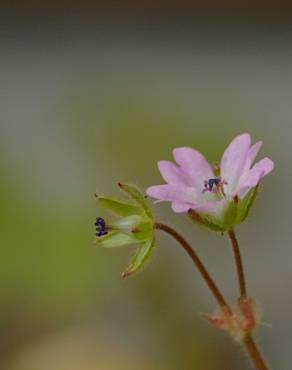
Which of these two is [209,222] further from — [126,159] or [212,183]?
[126,159]

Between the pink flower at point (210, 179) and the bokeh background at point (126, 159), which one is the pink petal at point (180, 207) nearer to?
the pink flower at point (210, 179)

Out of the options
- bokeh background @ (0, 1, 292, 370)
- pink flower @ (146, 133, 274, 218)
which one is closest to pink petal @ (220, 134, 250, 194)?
pink flower @ (146, 133, 274, 218)

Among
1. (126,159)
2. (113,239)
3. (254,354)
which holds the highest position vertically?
(126,159)

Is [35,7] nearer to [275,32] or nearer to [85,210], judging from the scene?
[275,32]

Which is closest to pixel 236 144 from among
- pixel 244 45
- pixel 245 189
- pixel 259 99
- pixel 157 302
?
pixel 245 189

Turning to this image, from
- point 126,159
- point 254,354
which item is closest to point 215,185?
point 254,354

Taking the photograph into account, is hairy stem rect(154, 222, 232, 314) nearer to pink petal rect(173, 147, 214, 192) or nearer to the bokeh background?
pink petal rect(173, 147, 214, 192)
